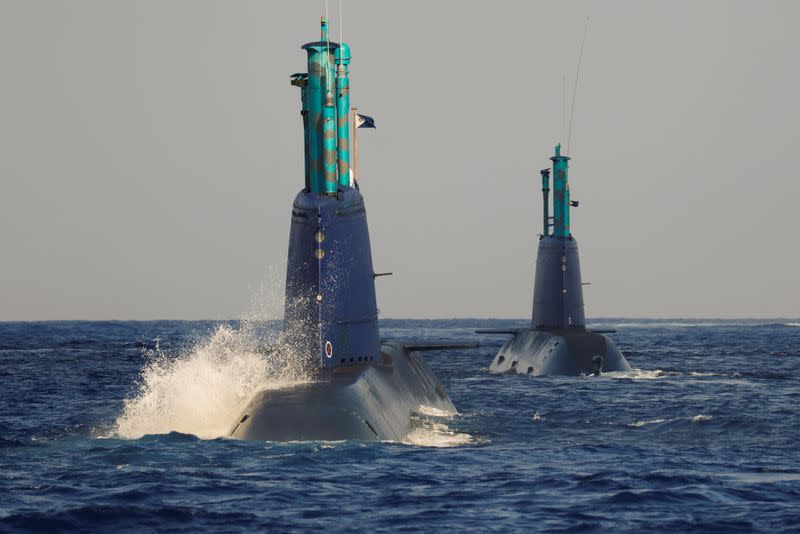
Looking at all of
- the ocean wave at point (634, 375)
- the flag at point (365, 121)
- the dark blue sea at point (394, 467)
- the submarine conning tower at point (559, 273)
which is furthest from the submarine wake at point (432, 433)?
the submarine conning tower at point (559, 273)

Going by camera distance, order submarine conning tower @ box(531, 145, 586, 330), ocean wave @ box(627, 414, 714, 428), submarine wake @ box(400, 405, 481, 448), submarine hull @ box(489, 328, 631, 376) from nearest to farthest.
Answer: submarine wake @ box(400, 405, 481, 448) < ocean wave @ box(627, 414, 714, 428) < submarine hull @ box(489, 328, 631, 376) < submarine conning tower @ box(531, 145, 586, 330)

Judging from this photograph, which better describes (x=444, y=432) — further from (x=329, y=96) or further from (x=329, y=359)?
(x=329, y=96)

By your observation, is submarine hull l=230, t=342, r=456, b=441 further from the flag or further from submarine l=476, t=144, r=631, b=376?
submarine l=476, t=144, r=631, b=376

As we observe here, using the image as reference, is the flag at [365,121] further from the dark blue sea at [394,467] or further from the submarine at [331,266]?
the dark blue sea at [394,467]

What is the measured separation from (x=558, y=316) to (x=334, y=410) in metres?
32.8

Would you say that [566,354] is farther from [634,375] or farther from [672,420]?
[672,420]

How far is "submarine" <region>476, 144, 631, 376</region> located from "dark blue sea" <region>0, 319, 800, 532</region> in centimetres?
1445

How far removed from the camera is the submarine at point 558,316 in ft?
162

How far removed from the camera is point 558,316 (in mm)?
53000

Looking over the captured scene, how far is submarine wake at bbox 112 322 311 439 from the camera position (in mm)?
24125

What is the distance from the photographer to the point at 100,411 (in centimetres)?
3155

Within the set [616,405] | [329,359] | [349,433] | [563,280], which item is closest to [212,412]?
[329,359]

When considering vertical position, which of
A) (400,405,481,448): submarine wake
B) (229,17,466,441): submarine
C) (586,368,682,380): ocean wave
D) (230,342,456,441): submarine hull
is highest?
(229,17,466,441): submarine

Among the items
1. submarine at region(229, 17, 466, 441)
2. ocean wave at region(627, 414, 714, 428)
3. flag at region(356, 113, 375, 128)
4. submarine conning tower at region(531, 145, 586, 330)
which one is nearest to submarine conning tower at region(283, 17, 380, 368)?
submarine at region(229, 17, 466, 441)
